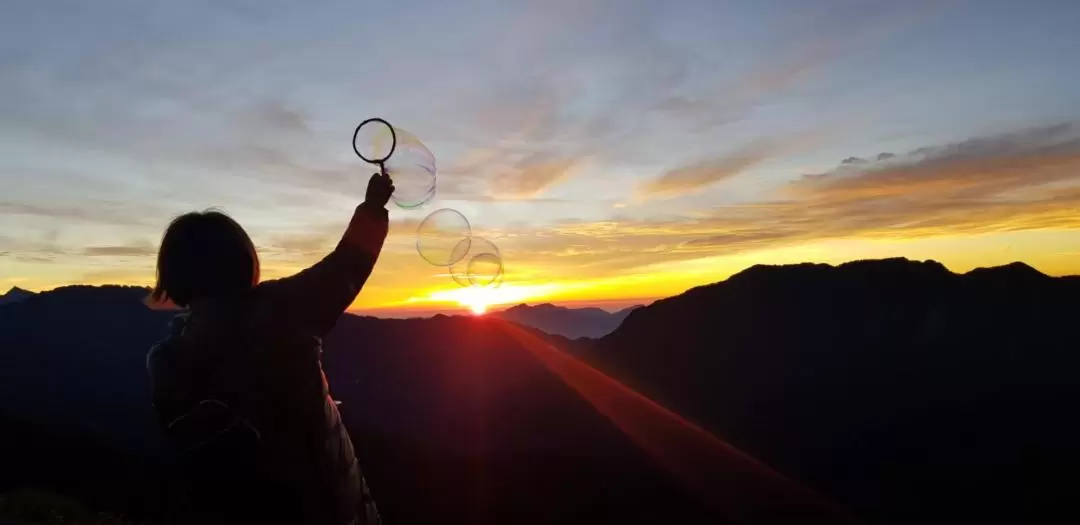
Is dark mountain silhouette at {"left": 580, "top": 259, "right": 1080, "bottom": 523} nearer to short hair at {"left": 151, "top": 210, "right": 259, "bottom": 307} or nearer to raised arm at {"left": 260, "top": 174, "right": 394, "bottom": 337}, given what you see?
raised arm at {"left": 260, "top": 174, "right": 394, "bottom": 337}

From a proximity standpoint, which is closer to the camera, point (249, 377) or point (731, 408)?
point (249, 377)

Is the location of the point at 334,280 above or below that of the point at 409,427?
above

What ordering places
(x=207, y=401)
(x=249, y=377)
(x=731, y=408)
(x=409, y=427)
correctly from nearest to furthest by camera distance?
(x=207, y=401), (x=249, y=377), (x=731, y=408), (x=409, y=427)

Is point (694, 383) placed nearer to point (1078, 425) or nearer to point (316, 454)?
point (1078, 425)

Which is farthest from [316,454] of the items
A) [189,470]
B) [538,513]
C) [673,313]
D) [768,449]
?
[673,313]

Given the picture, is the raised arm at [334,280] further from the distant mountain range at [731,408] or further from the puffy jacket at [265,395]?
the distant mountain range at [731,408]

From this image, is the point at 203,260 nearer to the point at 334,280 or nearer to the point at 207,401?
the point at 334,280

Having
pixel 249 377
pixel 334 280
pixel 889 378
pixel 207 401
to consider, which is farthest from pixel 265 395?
pixel 889 378
